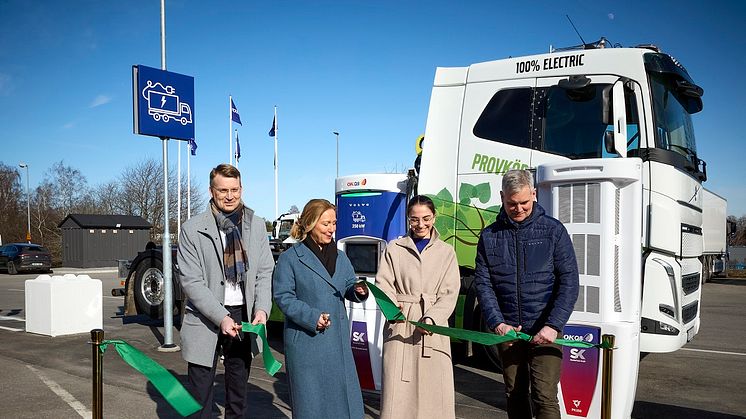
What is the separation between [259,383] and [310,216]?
356 centimetres

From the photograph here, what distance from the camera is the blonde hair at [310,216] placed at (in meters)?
3.54

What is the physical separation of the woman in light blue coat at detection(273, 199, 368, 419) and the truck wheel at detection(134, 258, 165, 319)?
7.61 m

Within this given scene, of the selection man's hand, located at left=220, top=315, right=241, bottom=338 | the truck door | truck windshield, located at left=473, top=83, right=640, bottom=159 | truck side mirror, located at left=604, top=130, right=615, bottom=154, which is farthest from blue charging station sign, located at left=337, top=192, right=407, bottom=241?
man's hand, located at left=220, top=315, right=241, bottom=338

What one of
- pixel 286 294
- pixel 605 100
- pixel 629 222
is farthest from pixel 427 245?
pixel 605 100

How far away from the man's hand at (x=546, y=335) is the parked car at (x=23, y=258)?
31.2m

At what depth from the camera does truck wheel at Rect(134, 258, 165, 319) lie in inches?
407

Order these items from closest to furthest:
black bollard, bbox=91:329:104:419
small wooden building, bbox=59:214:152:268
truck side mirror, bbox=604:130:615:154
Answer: black bollard, bbox=91:329:104:419 < truck side mirror, bbox=604:130:615:154 < small wooden building, bbox=59:214:152:268

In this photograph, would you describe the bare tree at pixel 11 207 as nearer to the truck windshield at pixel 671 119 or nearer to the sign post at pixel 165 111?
the sign post at pixel 165 111

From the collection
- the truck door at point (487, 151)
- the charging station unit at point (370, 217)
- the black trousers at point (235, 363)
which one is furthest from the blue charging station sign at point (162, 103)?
the black trousers at point (235, 363)

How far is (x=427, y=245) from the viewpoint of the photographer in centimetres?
391

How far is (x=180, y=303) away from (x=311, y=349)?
716cm

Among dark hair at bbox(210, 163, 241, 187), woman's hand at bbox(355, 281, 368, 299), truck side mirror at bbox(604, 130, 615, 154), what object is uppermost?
truck side mirror at bbox(604, 130, 615, 154)

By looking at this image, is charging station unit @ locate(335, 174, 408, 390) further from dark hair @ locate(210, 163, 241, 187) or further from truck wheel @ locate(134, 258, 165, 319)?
truck wheel @ locate(134, 258, 165, 319)

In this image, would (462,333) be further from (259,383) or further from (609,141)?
(259,383)
